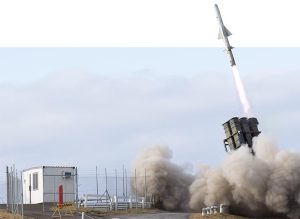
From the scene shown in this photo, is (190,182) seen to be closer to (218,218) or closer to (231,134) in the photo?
(231,134)

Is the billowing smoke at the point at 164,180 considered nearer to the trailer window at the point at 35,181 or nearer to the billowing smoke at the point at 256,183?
the billowing smoke at the point at 256,183

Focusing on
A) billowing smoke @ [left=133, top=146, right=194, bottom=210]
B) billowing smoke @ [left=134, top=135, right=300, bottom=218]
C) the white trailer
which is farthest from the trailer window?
billowing smoke @ [left=134, top=135, right=300, bottom=218]

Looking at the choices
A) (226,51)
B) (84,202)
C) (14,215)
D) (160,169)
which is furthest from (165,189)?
(14,215)

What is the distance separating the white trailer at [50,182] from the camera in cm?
5903

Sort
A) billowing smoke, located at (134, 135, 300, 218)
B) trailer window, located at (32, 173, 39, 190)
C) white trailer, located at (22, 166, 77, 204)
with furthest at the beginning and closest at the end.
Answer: trailer window, located at (32, 173, 39, 190) < white trailer, located at (22, 166, 77, 204) < billowing smoke, located at (134, 135, 300, 218)

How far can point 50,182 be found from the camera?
59.1 meters

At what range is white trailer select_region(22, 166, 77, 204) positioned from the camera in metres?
59.0
